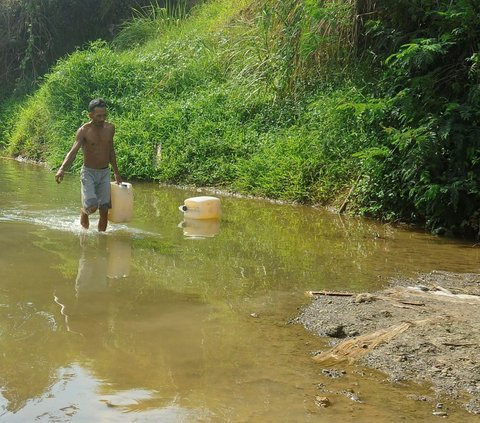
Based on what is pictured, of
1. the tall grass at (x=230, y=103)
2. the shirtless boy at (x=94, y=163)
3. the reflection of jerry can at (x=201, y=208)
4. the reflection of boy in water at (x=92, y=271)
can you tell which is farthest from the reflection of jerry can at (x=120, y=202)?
the tall grass at (x=230, y=103)

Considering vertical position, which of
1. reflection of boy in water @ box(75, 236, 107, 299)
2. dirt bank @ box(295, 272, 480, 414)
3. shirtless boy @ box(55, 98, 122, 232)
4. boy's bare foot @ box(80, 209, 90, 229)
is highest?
shirtless boy @ box(55, 98, 122, 232)

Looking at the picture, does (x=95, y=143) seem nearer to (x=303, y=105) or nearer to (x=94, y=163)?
(x=94, y=163)

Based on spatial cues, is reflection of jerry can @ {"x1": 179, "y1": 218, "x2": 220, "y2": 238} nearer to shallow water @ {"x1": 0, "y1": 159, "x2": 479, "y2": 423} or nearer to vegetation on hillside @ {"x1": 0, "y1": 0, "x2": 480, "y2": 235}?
shallow water @ {"x1": 0, "y1": 159, "x2": 479, "y2": 423}

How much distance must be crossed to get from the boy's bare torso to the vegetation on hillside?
3.10 metres

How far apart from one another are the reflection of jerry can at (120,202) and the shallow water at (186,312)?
0.20 meters

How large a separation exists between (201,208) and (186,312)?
392 cm

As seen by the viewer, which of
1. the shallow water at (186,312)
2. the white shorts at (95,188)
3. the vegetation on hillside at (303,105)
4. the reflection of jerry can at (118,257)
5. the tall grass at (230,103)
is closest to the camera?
the shallow water at (186,312)

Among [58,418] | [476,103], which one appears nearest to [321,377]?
[58,418]

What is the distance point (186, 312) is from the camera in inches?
223

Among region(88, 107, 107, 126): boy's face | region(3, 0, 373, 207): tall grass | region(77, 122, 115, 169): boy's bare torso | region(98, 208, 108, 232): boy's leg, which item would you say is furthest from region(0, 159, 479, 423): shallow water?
region(3, 0, 373, 207): tall grass

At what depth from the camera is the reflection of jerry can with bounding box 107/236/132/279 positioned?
22.7ft

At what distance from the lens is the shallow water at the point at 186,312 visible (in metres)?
4.05

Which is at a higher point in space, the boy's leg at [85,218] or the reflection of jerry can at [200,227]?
the boy's leg at [85,218]

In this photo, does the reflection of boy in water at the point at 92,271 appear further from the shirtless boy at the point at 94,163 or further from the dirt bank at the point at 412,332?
the dirt bank at the point at 412,332
